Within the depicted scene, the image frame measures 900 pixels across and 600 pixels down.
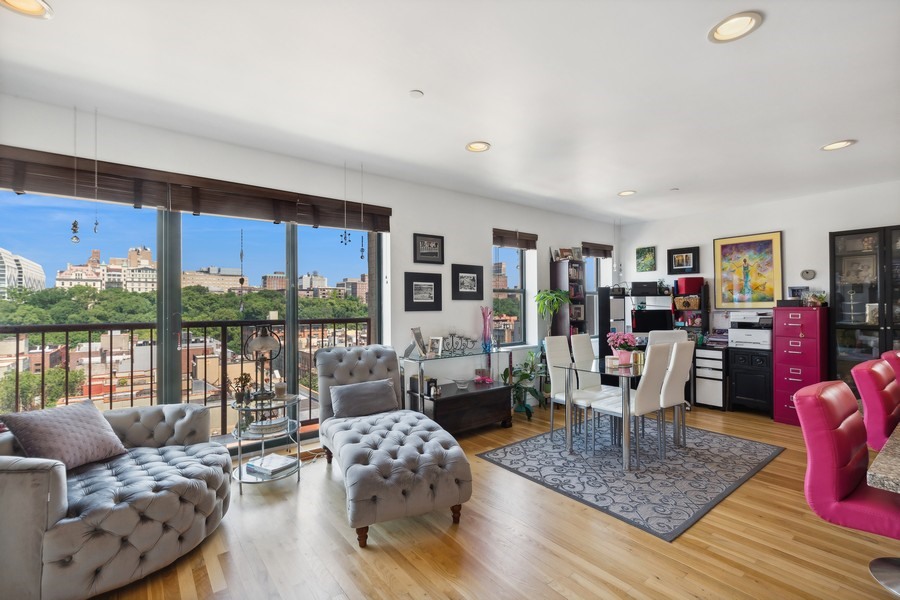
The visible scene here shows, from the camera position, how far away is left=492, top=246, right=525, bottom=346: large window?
5516mm

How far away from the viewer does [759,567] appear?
2.15 m

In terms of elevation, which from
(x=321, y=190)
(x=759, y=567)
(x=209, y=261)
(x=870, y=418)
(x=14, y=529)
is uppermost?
(x=321, y=190)

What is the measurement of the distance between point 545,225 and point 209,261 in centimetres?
413

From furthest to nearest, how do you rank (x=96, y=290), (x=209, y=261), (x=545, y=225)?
(x=545, y=225) → (x=209, y=261) → (x=96, y=290)

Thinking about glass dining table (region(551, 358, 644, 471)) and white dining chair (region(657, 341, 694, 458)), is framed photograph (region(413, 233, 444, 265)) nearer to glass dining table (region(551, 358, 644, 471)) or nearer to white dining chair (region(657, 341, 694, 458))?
glass dining table (region(551, 358, 644, 471))

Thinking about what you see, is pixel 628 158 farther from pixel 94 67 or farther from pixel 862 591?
pixel 94 67

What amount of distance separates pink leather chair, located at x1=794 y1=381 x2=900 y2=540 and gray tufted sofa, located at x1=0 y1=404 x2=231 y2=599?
2.86m

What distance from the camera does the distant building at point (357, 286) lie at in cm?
426

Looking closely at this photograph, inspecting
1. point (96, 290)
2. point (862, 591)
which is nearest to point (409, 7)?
point (96, 290)

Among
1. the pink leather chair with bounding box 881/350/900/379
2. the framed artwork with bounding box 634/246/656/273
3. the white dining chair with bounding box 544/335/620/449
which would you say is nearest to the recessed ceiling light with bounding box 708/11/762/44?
the pink leather chair with bounding box 881/350/900/379

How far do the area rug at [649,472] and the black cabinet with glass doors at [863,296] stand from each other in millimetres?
1805

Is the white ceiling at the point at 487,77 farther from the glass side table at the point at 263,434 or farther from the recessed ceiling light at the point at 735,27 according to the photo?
the glass side table at the point at 263,434

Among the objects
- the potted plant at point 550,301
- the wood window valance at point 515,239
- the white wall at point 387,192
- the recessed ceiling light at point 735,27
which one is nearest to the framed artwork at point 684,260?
the white wall at point 387,192

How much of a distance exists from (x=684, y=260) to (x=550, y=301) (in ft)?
7.55
